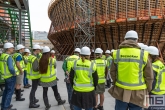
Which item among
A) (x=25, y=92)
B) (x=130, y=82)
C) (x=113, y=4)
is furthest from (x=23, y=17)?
(x=113, y=4)

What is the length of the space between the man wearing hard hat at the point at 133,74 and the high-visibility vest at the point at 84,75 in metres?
0.59

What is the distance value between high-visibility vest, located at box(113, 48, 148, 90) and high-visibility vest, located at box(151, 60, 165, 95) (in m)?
0.60

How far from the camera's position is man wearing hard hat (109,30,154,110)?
256cm

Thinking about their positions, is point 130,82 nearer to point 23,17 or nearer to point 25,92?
point 25,92

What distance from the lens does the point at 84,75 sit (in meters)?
3.10

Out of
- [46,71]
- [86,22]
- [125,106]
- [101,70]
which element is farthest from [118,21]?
[125,106]

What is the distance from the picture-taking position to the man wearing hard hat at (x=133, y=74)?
256 cm

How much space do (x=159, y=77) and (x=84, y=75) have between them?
1465 mm

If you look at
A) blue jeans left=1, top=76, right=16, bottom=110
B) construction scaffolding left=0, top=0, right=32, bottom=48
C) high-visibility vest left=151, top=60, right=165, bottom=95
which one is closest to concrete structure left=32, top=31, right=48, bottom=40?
construction scaffolding left=0, top=0, right=32, bottom=48

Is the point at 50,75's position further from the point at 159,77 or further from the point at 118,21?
the point at 118,21

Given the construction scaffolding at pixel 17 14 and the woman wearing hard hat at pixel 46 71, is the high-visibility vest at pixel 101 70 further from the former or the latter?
the construction scaffolding at pixel 17 14

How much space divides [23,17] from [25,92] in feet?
16.9

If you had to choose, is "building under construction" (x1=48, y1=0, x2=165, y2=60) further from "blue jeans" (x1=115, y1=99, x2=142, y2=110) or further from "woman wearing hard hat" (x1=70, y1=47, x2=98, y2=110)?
"blue jeans" (x1=115, y1=99, x2=142, y2=110)

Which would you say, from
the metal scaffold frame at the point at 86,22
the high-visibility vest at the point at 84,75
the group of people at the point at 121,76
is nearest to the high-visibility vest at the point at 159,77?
the group of people at the point at 121,76
